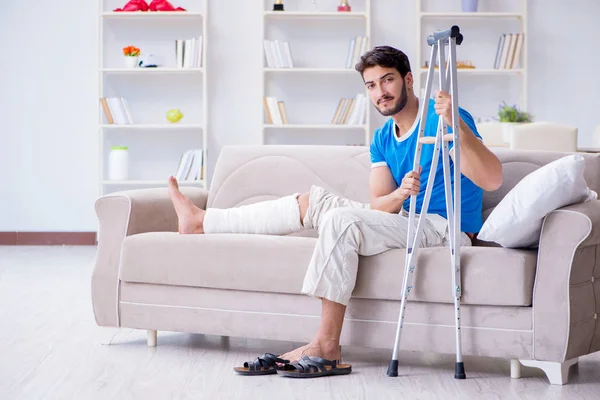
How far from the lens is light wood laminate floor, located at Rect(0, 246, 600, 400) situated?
8.05ft

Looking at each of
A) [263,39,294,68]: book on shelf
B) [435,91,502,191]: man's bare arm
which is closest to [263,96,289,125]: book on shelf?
[263,39,294,68]: book on shelf

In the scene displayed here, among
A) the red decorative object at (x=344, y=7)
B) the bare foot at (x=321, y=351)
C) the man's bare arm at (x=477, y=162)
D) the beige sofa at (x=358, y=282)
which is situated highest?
the red decorative object at (x=344, y=7)

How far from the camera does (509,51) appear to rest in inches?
254

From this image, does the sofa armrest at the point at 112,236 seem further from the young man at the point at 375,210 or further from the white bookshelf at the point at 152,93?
the white bookshelf at the point at 152,93

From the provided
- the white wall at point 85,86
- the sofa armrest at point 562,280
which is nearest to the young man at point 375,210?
the sofa armrest at point 562,280

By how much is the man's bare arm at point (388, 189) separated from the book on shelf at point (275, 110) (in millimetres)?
3610

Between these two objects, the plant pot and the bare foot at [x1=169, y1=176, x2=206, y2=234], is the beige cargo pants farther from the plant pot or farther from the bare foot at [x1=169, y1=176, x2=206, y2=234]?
the plant pot

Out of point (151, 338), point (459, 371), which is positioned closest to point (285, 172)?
point (151, 338)

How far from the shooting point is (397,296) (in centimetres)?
267

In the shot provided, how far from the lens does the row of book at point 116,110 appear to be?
6.54m

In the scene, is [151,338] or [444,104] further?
[151,338]

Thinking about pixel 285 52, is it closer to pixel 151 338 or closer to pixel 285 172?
pixel 285 172

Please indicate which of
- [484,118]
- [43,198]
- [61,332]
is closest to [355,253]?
[61,332]

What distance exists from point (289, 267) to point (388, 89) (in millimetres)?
688
